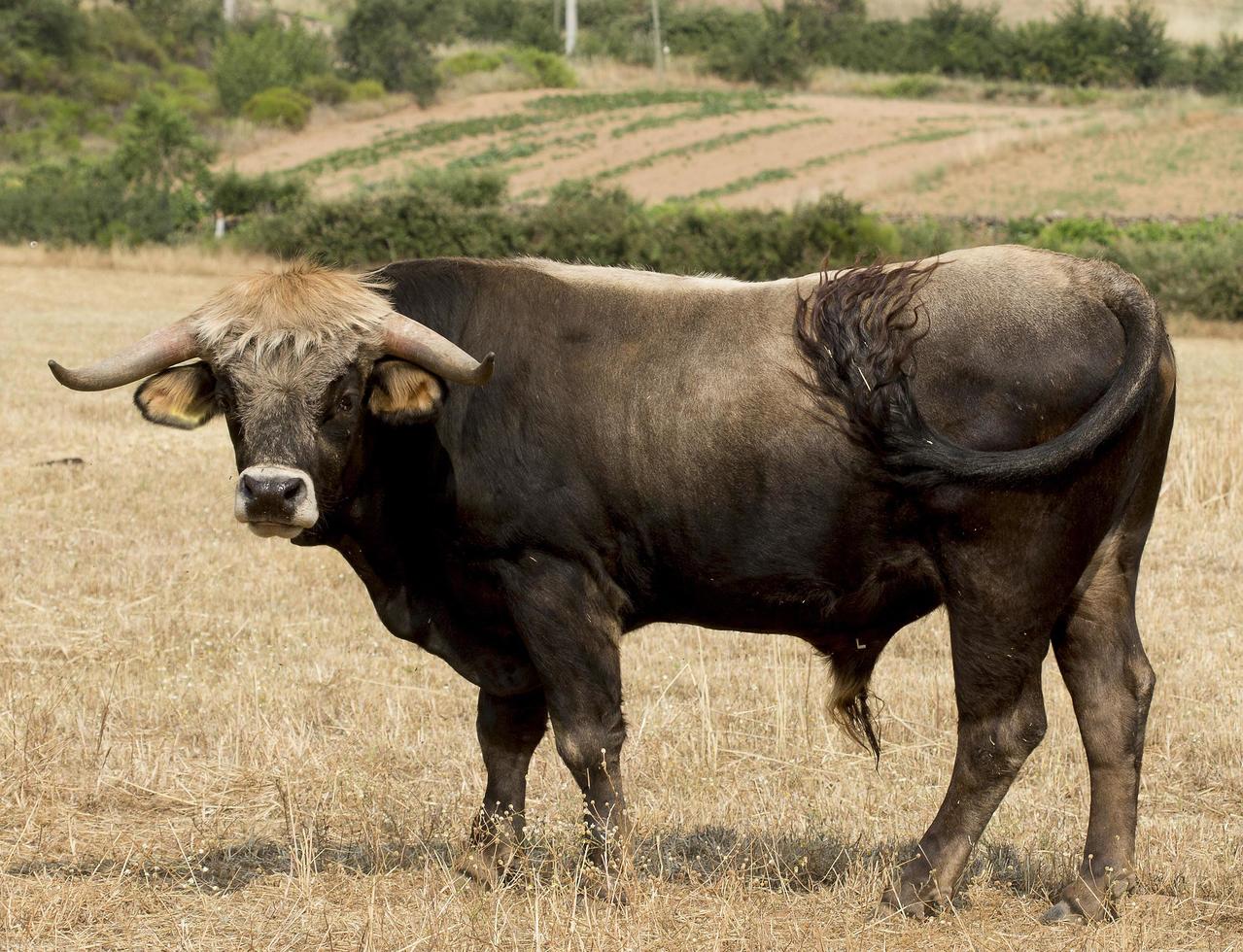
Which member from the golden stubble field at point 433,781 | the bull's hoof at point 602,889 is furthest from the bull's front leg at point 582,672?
the golden stubble field at point 433,781

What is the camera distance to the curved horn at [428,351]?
5145 mm

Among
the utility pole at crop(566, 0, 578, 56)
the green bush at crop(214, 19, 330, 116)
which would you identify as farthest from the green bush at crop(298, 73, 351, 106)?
the utility pole at crop(566, 0, 578, 56)

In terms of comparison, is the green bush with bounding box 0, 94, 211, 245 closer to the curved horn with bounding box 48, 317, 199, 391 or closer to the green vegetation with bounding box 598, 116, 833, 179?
the green vegetation with bounding box 598, 116, 833, 179

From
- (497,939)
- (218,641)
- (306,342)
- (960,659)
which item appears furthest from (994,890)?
(218,641)

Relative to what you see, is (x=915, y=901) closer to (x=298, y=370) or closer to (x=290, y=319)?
(x=298, y=370)

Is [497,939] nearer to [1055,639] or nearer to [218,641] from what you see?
[1055,639]

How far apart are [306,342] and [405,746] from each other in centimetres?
250

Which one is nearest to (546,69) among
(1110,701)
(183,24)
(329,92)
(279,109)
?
(329,92)

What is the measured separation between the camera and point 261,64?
255 ft

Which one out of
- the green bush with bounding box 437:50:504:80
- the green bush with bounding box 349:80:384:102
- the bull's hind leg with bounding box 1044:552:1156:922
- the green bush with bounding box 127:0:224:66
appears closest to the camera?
the bull's hind leg with bounding box 1044:552:1156:922

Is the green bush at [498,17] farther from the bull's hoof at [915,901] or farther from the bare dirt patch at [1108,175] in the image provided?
the bull's hoof at [915,901]

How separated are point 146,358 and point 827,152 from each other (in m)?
60.2

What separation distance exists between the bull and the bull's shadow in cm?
25

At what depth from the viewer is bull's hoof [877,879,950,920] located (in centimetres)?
525
